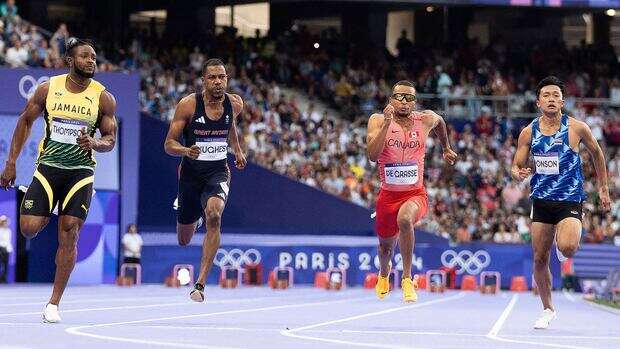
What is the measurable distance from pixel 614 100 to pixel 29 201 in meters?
31.3

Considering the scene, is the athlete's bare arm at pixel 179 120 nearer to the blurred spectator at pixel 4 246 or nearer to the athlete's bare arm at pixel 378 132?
the athlete's bare arm at pixel 378 132

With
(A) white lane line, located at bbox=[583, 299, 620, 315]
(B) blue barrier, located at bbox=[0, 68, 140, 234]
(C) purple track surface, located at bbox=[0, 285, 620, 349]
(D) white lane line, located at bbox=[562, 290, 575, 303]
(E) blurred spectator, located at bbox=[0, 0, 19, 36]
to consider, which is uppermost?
(E) blurred spectator, located at bbox=[0, 0, 19, 36]

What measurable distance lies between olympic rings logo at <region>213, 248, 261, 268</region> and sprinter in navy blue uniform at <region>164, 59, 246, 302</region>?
16.9 metres

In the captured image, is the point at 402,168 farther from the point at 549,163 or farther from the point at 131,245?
the point at 131,245

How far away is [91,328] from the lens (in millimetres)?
12281

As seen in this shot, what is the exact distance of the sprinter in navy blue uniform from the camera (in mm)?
14711

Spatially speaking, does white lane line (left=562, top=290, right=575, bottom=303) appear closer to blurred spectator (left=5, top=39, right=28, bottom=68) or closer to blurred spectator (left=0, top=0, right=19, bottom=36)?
blurred spectator (left=5, top=39, right=28, bottom=68)

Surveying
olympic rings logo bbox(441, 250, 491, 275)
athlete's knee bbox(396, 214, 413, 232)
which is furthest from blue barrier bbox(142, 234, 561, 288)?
athlete's knee bbox(396, 214, 413, 232)

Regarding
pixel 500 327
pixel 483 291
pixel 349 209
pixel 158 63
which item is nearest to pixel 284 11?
pixel 158 63

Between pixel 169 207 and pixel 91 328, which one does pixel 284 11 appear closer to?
pixel 169 207

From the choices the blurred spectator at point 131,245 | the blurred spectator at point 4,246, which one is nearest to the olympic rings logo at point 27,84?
the blurred spectator at point 4,246

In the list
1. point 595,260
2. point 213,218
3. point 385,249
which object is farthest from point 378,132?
point 595,260

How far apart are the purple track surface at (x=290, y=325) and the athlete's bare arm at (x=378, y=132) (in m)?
1.80

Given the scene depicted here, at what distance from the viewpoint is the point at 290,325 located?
14000mm
